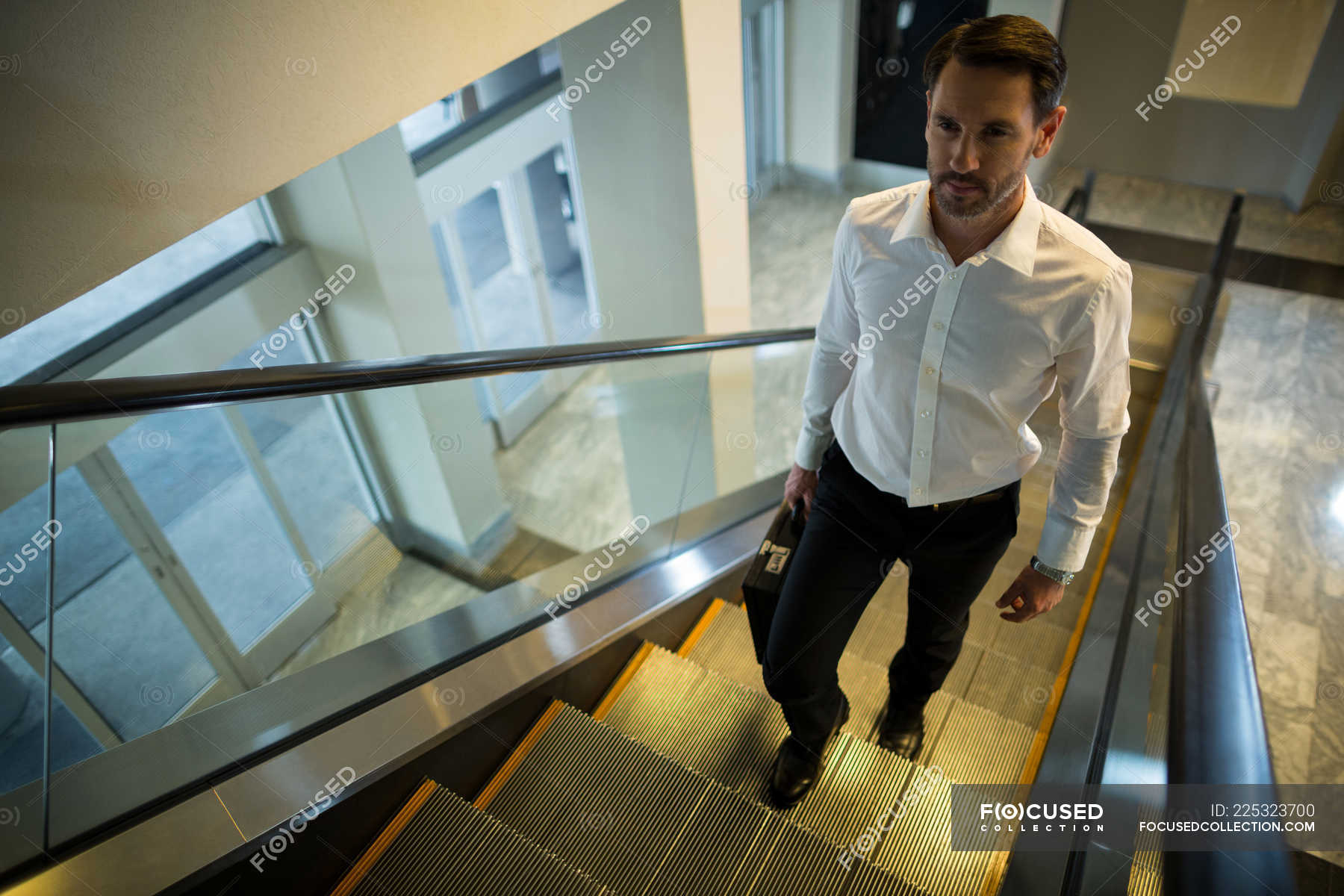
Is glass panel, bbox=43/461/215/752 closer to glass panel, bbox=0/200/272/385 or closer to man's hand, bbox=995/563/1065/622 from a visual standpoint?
man's hand, bbox=995/563/1065/622

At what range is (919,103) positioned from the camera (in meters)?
11.2

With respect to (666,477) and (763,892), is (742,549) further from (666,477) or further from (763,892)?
(666,477)

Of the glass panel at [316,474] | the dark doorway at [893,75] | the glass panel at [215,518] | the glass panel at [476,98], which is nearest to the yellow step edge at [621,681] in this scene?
the glass panel at [215,518]

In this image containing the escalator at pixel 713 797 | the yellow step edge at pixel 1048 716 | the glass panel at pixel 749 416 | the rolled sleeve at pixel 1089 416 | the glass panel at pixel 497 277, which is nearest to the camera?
the rolled sleeve at pixel 1089 416

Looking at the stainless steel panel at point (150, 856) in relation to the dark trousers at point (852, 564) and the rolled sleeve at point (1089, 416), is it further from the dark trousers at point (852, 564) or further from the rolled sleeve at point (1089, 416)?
the rolled sleeve at point (1089, 416)

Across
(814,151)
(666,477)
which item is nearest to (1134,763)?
(666,477)

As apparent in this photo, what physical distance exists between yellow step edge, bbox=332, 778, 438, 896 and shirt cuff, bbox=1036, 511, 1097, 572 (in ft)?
5.31

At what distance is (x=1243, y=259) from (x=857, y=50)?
5.43 meters

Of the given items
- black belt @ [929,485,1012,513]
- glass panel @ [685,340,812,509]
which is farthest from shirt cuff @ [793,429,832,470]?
glass panel @ [685,340,812,509]

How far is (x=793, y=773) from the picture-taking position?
228 cm

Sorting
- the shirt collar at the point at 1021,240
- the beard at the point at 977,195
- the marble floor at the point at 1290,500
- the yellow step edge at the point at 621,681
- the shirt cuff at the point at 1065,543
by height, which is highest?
the beard at the point at 977,195

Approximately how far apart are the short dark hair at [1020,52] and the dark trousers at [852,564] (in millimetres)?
902

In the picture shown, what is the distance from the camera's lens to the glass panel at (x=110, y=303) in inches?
189

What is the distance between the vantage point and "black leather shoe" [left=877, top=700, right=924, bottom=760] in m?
2.50
